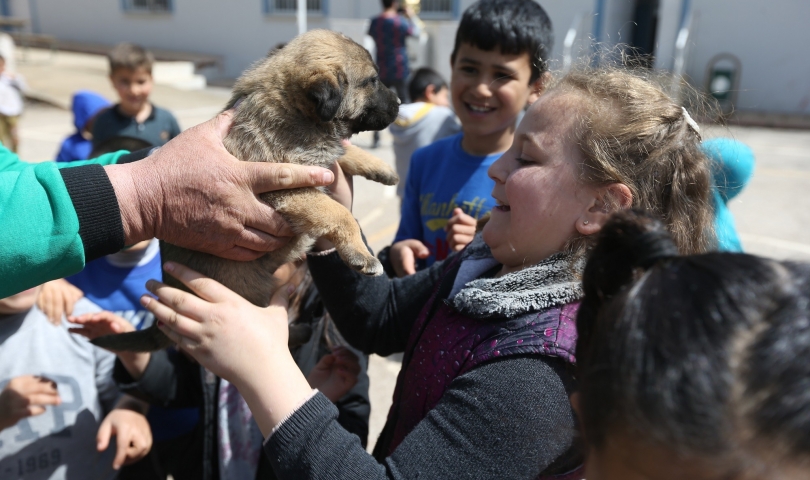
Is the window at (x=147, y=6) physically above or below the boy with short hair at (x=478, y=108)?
above

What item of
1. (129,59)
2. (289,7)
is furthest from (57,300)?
(289,7)

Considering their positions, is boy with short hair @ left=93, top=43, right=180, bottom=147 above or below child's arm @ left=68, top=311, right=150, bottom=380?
above

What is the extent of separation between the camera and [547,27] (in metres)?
3.27

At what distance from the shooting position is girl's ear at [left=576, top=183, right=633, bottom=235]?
1.52 meters

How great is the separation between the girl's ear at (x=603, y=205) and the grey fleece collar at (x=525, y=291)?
104 millimetres

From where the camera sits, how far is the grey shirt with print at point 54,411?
2.22m

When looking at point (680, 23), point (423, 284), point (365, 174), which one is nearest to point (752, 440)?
point (423, 284)

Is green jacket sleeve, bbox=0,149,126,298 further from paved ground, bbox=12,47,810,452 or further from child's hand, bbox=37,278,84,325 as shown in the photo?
paved ground, bbox=12,47,810,452

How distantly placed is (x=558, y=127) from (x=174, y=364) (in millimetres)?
1980

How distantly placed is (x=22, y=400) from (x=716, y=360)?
2.32 meters

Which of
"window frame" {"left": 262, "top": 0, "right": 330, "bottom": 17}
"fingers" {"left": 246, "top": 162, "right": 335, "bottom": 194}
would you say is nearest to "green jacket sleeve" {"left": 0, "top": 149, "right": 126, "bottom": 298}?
"fingers" {"left": 246, "top": 162, "right": 335, "bottom": 194}

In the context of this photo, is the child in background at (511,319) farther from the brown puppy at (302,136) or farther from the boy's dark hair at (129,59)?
the boy's dark hair at (129,59)

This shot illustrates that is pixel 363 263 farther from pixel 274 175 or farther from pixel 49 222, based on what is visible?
pixel 49 222

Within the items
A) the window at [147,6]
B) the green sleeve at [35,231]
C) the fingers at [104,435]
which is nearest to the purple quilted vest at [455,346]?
the green sleeve at [35,231]
